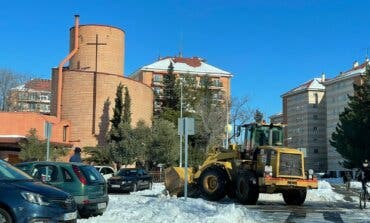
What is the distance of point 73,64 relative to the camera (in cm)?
7338

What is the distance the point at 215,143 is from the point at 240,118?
21.6 ft

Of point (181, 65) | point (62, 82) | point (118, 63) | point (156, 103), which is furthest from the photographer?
point (181, 65)

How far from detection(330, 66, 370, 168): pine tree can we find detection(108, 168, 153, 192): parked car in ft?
122

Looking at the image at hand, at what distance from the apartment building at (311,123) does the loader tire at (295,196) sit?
447 ft

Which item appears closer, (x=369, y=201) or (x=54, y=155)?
(x=369, y=201)

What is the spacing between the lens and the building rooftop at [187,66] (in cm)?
11488

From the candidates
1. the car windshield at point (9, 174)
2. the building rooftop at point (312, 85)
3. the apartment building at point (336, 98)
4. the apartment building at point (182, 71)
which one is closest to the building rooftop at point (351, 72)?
the apartment building at point (336, 98)

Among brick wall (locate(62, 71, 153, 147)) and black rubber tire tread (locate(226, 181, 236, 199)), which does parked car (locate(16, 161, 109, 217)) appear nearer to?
black rubber tire tread (locate(226, 181, 236, 199))

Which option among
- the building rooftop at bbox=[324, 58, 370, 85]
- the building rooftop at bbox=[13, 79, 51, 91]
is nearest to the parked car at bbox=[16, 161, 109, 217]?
the building rooftop at bbox=[13, 79, 51, 91]

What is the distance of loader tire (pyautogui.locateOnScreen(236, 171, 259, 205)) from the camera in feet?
74.6

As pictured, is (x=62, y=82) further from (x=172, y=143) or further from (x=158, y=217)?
(x=158, y=217)

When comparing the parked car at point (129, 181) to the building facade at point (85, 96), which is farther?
the building facade at point (85, 96)

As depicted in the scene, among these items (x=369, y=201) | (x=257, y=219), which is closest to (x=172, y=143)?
(x=369, y=201)

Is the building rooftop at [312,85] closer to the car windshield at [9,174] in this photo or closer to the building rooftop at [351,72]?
the building rooftop at [351,72]
